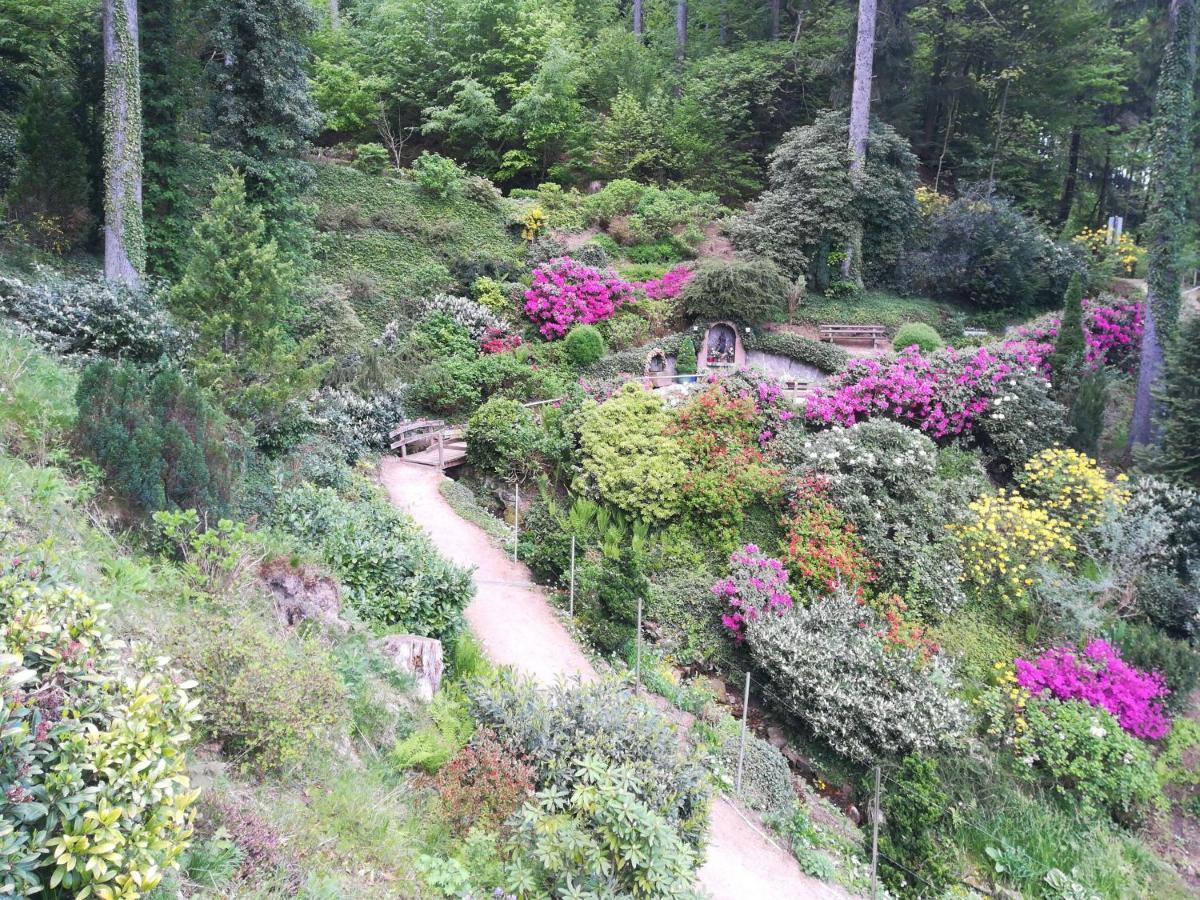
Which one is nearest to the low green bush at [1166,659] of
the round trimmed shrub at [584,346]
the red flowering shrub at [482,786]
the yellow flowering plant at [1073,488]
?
the yellow flowering plant at [1073,488]

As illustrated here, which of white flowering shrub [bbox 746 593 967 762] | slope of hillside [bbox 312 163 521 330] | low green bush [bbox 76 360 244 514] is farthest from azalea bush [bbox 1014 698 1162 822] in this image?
slope of hillside [bbox 312 163 521 330]

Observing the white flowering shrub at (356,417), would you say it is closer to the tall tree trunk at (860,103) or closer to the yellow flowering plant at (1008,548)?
the yellow flowering plant at (1008,548)

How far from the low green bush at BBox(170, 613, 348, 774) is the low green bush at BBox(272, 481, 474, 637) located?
10.1 feet

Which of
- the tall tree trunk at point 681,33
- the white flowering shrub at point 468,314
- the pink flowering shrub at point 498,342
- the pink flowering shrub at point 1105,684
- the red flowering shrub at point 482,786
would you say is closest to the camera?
the red flowering shrub at point 482,786

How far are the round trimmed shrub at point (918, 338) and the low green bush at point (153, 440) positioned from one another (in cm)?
1684

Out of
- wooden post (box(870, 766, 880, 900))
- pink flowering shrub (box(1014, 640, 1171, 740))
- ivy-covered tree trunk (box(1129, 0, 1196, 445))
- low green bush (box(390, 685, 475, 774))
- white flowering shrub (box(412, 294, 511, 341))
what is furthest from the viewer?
white flowering shrub (box(412, 294, 511, 341))

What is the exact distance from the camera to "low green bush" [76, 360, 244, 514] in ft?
20.6

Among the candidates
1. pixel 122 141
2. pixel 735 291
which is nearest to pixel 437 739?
pixel 122 141

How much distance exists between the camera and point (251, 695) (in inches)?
Result: 178

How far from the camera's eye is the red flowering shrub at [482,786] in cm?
515

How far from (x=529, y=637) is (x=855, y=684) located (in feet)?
14.6

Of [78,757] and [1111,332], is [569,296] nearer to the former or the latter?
[1111,332]

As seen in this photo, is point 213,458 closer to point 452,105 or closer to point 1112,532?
point 1112,532

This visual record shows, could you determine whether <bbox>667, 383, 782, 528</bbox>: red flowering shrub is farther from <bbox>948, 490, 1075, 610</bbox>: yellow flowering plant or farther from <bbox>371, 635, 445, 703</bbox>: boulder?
<bbox>371, 635, 445, 703</bbox>: boulder
